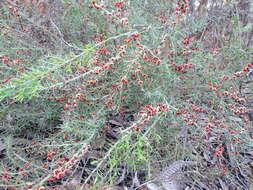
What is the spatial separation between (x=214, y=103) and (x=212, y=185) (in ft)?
1.90

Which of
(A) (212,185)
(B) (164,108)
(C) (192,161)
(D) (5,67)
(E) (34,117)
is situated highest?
(D) (5,67)

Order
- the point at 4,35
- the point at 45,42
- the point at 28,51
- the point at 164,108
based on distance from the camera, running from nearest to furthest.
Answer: the point at 164,108 → the point at 4,35 → the point at 28,51 → the point at 45,42

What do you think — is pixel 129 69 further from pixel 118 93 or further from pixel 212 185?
pixel 212 185

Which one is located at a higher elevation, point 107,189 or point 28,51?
point 28,51

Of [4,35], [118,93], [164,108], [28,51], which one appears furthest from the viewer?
[28,51]

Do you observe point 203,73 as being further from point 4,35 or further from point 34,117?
point 4,35

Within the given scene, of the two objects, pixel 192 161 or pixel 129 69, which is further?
pixel 192 161

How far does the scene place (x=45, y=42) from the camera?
2529mm

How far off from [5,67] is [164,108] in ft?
3.58

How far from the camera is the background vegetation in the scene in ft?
4.76

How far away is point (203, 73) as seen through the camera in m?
1.87

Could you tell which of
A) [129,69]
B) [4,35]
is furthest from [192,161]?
[4,35]

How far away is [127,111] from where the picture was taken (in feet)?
6.80

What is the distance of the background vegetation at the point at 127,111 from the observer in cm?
145
